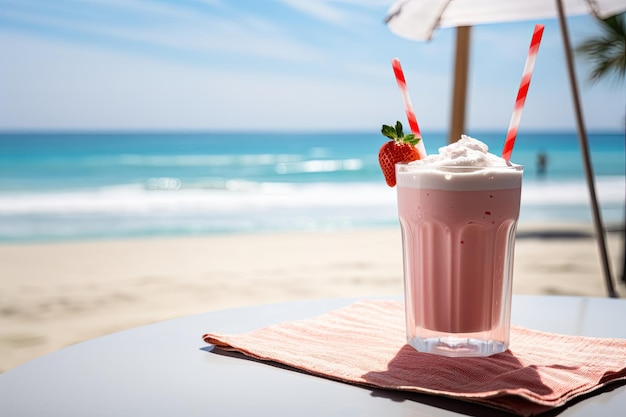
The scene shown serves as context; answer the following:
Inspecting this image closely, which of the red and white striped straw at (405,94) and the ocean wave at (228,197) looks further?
the ocean wave at (228,197)

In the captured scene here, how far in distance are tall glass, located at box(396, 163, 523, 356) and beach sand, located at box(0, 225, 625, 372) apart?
2.93 metres

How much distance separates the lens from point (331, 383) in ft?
2.32

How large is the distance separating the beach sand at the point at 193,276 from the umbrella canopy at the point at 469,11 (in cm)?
251

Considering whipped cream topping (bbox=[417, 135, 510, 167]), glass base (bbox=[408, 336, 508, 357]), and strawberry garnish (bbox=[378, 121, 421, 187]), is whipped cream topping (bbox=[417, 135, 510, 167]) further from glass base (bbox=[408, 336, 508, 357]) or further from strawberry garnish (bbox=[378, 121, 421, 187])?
glass base (bbox=[408, 336, 508, 357])

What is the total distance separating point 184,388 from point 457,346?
34cm

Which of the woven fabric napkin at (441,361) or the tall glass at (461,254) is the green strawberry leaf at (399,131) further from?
the woven fabric napkin at (441,361)

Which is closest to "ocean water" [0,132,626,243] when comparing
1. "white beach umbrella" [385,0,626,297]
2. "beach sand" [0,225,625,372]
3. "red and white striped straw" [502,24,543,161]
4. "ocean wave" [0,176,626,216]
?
"ocean wave" [0,176,626,216]

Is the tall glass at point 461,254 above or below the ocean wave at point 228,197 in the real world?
above

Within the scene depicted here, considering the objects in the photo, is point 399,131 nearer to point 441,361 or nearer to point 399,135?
point 399,135

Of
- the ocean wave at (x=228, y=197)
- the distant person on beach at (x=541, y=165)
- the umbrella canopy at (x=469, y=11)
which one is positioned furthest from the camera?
the distant person on beach at (x=541, y=165)

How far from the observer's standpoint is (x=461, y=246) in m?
0.88

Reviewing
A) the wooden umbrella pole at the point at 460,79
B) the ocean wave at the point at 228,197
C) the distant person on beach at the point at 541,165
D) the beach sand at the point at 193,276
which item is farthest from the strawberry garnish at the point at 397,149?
the distant person on beach at the point at 541,165

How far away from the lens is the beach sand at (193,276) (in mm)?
4047

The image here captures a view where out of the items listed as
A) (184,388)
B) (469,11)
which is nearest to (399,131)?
(184,388)
